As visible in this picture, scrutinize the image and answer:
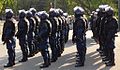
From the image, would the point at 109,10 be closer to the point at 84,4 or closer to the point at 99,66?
the point at 99,66

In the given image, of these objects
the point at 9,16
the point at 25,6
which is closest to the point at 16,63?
the point at 9,16

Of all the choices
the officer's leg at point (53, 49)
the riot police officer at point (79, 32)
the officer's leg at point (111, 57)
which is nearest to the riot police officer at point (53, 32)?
the officer's leg at point (53, 49)

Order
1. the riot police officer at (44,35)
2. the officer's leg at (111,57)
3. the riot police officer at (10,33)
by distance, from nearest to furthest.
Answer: the officer's leg at (111,57), the riot police officer at (44,35), the riot police officer at (10,33)

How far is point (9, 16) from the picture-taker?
14.2m

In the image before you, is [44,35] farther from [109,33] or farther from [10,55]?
[109,33]

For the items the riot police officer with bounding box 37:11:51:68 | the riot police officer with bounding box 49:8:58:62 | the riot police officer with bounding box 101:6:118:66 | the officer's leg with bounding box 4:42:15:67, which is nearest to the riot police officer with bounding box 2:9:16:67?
the officer's leg with bounding box 4:42:15:67

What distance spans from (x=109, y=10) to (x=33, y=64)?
337 cm

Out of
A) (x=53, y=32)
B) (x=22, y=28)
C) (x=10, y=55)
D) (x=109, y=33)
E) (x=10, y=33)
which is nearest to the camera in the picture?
(x=109, y=33)

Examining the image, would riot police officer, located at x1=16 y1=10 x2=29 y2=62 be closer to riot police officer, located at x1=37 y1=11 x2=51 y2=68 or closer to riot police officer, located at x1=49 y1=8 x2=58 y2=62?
riot police officer, located at x1=49 y1=8 x2=58 y2=62

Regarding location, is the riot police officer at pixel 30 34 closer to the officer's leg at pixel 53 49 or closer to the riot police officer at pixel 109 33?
the officer's leg at pixel 53 49

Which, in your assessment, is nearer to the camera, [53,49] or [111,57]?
[111,57]

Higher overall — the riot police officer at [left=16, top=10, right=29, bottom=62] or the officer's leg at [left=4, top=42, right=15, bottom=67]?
the riot police officer at [left=16, top=10, right=29, bottom=62]

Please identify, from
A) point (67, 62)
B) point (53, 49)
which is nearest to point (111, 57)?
point (67, 62)

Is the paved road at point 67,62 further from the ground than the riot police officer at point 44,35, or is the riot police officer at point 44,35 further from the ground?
the riot police officer at point 44,35
